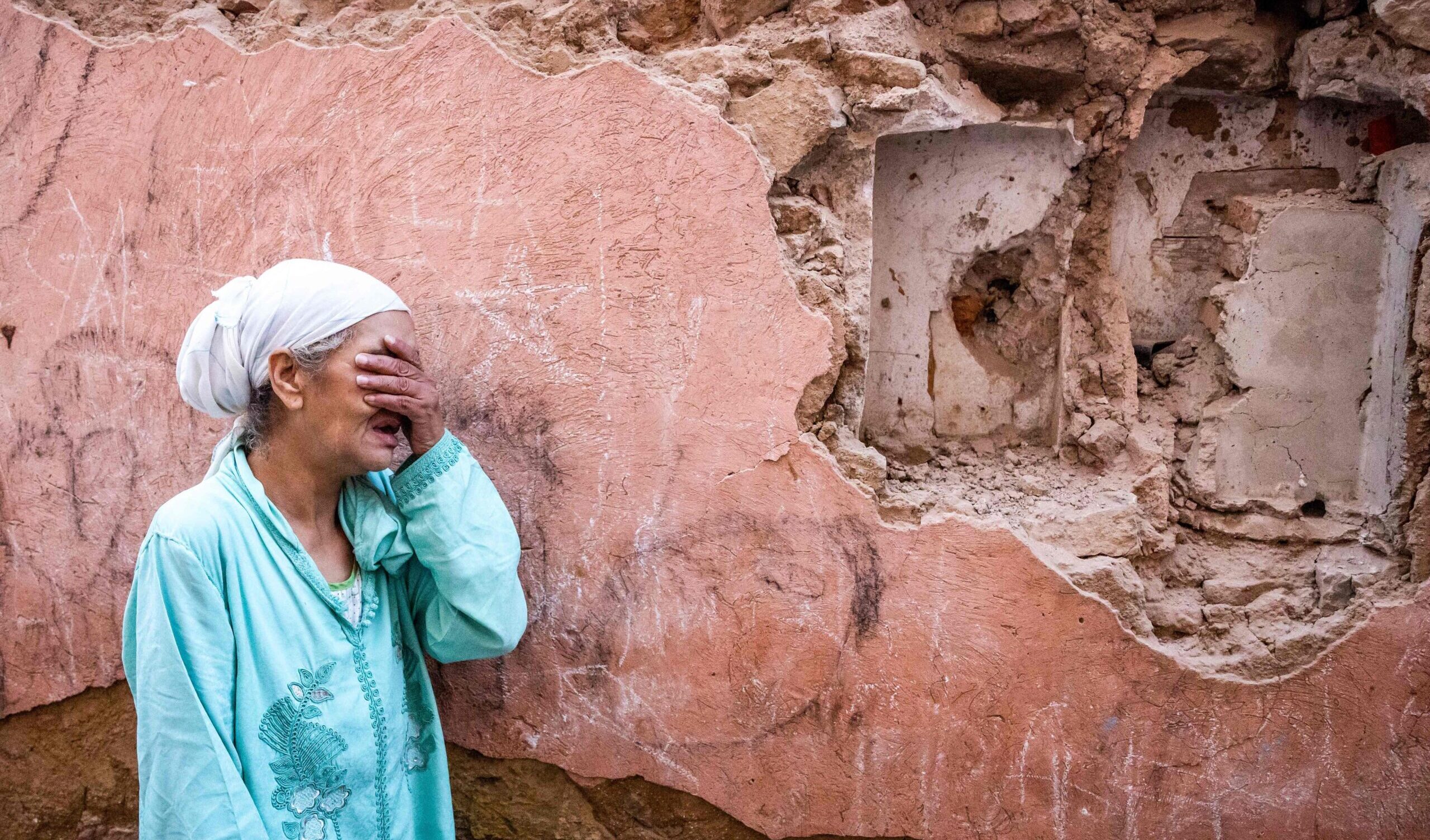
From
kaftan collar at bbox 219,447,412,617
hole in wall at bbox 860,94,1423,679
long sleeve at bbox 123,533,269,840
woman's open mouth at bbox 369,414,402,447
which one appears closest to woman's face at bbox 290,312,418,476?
woman's open mouth at bbox 369,414,402,447

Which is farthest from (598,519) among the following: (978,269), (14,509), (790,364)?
(14,509)

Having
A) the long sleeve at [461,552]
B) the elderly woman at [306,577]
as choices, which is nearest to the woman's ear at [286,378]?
the elderly woman at [306,577]

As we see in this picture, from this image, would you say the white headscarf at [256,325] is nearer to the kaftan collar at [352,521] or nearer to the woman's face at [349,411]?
the woman's face at [349,411]

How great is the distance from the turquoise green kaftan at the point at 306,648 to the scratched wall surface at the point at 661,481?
11.0 inches

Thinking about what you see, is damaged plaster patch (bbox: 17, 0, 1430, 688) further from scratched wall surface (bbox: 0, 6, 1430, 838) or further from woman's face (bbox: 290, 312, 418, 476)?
woman's face (bbox: 290, 312, 418, 476)

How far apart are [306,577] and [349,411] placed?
311 millimetres

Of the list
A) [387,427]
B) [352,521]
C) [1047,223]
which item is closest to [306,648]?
[352,521]

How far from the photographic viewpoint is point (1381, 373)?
1998mm

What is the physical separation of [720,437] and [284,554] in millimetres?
873

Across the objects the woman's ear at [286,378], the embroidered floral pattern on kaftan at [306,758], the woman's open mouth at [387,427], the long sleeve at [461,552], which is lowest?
the embroidered floral pattern on kaftan at [306,758]

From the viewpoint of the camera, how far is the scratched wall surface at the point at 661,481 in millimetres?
1942

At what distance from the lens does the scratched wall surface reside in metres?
1.94

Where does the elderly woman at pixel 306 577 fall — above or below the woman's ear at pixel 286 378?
below

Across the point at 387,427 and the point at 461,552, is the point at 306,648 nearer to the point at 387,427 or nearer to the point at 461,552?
the point at 461,552
